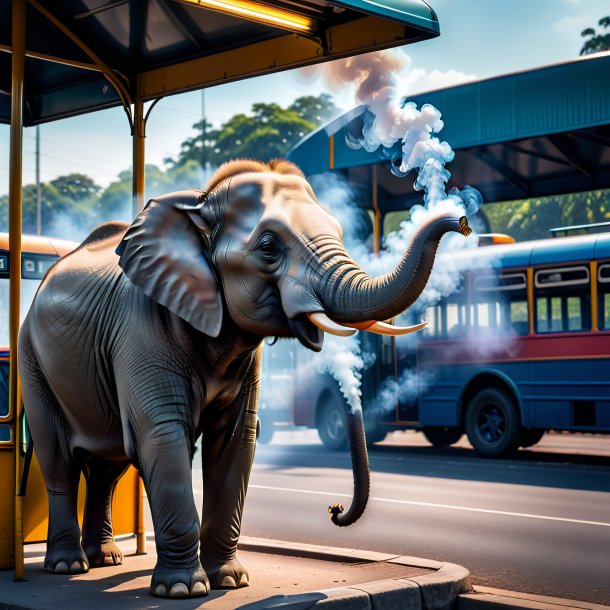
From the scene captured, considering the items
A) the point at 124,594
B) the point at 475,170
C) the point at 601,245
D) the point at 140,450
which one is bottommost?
the point at 124,594

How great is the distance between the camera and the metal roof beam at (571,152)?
17.7 metres

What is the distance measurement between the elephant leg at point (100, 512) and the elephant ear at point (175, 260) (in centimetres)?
156

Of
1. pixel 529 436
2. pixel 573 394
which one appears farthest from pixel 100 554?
pixel 529 436

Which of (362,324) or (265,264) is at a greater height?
(265,264)

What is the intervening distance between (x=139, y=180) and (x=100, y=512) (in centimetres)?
222

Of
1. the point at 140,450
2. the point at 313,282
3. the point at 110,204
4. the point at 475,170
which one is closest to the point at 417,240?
the point at 313,282

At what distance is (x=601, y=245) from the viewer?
17.9 meters

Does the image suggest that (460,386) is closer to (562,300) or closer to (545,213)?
(562,300)

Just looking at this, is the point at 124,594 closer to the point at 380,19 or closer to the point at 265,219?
the point at 265,219

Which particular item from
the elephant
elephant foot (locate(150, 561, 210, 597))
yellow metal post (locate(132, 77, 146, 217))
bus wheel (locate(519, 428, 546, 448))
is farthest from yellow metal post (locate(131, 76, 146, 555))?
bus wheel (locate(519, 428, 546, 448))

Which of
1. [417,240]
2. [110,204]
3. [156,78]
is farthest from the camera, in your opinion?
[110,204]

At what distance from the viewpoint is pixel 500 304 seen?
63.4 ft

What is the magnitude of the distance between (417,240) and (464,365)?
14244 mm

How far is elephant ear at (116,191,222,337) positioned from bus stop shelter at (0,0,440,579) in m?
0.97
